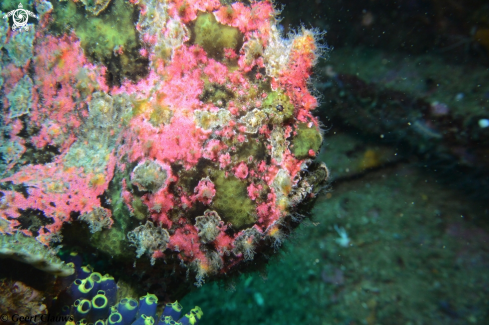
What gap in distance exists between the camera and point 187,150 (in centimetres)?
180

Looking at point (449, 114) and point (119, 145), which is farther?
point (449, 114)

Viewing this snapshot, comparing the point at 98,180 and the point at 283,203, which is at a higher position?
the point at 283,203

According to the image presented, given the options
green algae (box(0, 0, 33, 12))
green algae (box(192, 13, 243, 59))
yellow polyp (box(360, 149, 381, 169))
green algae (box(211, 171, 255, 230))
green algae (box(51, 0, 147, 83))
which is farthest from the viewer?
yellow polyp (box(360, 149, 381, 169))

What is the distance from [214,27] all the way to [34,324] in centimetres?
260

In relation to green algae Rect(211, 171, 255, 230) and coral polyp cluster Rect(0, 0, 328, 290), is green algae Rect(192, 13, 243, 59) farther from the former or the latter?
green algae Rect(211, 171, 255, 230)

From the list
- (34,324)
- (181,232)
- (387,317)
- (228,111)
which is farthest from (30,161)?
(387,317)

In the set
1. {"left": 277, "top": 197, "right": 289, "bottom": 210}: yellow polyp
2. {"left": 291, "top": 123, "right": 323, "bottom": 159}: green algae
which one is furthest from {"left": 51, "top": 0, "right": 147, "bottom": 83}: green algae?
{"left": 277, "top": 197, "right": 289, "bottom": 210}: yellow polyp

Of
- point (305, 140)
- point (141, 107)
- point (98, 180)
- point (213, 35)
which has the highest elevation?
point (213, 35)

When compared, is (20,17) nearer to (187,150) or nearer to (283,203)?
(187,150)

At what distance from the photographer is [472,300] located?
2.92 meters

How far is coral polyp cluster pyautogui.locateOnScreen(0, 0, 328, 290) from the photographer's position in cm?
181

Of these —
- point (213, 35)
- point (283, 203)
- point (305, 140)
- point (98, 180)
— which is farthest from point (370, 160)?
point (98, 180)

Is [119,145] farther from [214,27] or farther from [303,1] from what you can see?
[303,1]

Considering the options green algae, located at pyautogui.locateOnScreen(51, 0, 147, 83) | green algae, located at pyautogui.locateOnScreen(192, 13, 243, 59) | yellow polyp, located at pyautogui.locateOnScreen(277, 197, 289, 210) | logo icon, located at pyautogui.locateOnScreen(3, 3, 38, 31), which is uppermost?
green algae, located at pyautogui.locateOnScreen(192, 13, 243, 59)
